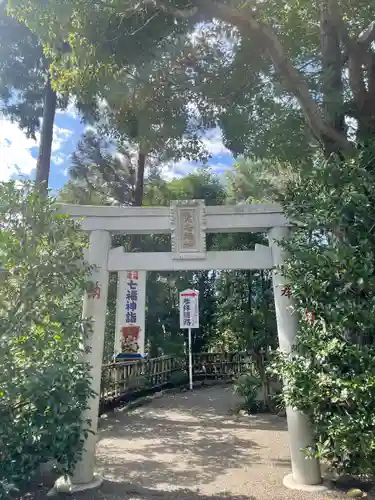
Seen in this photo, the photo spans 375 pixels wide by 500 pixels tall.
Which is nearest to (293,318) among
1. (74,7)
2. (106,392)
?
(74,7)

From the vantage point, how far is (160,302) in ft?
38.8

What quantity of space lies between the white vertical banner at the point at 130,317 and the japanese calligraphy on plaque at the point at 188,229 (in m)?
0.95

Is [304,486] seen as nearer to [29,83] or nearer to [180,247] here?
[180,247]

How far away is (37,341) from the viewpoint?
10.7 ft

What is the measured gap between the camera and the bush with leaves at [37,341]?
10.2 feet

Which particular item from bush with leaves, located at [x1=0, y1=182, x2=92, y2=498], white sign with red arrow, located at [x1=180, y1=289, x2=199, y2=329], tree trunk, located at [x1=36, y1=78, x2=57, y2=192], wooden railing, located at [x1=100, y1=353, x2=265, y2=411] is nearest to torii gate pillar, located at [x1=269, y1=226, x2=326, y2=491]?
bush with leaves, located at [x1=0, y1=182, x2=92, y2=498]

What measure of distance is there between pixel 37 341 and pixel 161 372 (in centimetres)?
845

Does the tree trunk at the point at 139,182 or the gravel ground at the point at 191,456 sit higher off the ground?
the tree trunk at the point at 139,182

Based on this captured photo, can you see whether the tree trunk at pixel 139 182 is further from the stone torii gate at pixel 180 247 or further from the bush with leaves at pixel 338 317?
the bush with leaves at pixel 338 317

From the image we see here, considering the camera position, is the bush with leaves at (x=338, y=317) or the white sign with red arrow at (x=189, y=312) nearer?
the bush with leaves at (x=338, y=317)

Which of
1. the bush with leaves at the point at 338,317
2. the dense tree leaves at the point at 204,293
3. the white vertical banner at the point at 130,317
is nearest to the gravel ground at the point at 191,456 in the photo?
the bush with leaves at the point at 338,317

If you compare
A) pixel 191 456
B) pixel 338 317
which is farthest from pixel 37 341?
pixel 191 456

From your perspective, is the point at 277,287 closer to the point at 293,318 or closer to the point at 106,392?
the point at 293,318

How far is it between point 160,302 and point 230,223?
7748 mm
